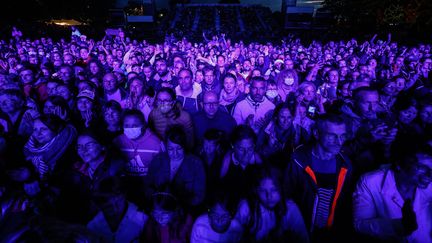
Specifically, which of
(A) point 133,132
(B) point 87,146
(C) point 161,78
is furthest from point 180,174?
(C) point 161,78

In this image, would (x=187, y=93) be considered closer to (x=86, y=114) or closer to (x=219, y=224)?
(x=86, y=114)

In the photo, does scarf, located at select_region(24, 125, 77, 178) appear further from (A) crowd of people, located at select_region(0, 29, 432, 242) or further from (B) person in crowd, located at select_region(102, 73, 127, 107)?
(B) person in crowd, located at select_region(102, 73, 127, 107)

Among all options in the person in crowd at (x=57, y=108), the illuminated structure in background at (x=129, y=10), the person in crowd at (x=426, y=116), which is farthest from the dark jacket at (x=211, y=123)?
the illuminated structure in background at (x=129, y=10)

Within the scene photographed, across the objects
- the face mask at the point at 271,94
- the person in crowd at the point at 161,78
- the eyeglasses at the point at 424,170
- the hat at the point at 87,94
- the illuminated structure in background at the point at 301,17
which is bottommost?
the eyeglasses at the point at 424,170

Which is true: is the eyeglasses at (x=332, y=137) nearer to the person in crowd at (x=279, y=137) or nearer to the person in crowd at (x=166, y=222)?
the person in crowd at (x=279, y=137)

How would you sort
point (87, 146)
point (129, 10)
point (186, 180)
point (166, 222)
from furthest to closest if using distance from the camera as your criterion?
1. point (129, 10)
2. point (186, 180)
3. point (87, 146)
4. point (166, 222)

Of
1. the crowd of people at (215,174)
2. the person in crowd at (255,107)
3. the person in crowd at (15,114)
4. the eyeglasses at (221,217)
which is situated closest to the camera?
the crowd of people at (215,174)

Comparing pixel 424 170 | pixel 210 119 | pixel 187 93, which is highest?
pixel 187 93

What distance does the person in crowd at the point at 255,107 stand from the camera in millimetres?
4410

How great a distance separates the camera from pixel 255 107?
4.47 meters

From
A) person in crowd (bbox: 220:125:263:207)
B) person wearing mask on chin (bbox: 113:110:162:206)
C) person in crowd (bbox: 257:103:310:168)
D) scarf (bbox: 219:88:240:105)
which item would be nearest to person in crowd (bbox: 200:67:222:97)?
scarf (bbox: 219:88:240:105)

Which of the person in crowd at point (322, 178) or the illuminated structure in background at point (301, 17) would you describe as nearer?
the person in crowd at point (322, 178)

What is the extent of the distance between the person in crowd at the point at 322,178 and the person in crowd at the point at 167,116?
176 cm

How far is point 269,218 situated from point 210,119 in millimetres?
1940
